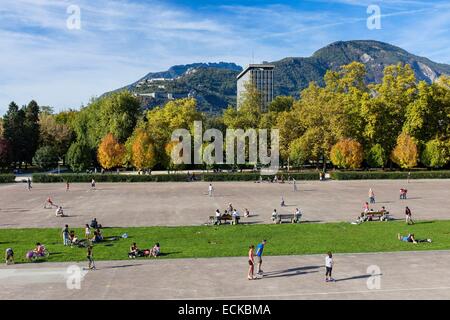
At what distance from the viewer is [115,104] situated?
92.1 meters

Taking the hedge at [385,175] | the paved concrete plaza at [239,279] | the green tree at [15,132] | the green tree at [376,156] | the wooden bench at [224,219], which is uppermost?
the green tree at [15,132]

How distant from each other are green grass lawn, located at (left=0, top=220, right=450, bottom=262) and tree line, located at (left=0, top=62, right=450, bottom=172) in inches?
1775

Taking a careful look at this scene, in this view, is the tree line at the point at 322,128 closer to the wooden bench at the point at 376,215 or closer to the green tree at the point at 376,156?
the green tree at the point at 376,156

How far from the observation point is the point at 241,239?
27.7 meters

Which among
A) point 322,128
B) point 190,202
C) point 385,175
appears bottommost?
point 190,202

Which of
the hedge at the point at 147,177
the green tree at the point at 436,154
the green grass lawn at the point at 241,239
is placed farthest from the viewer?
the green tree at the point at 436,154

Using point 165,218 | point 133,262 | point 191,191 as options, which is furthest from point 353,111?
point 133,262

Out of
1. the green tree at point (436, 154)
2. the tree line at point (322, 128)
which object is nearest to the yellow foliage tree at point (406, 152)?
the tree line at point (322, 128)

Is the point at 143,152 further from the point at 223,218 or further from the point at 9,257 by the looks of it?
the point at 9,257

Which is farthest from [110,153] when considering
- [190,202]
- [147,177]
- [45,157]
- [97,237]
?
[97,237]

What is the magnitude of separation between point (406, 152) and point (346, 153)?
10114mm

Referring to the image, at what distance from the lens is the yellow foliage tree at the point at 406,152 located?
7444 cm
